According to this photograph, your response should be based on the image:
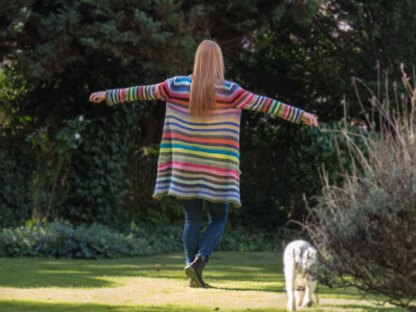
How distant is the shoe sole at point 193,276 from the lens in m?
6.40

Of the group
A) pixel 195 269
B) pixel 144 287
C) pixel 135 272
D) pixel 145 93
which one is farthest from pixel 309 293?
pixel 135 272

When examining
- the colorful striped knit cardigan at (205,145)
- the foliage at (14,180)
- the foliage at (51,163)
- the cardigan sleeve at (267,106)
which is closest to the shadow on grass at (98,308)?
the colorful striped knit cardigan at (205,145)

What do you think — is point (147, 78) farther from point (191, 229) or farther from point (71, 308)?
point (71, 308)

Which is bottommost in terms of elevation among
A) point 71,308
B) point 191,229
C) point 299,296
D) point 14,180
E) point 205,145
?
point 71,308

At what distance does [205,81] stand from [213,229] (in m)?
1.18

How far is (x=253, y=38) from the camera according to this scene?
12633 mm

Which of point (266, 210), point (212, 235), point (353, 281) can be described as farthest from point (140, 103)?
point (353, 281)

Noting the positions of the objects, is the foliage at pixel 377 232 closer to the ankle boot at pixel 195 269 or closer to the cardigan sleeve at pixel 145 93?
the ankle boot at pixel 195 269

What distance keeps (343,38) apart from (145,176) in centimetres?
391

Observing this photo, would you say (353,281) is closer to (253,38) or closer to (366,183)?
(366,183)

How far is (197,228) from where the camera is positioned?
6668 millimetres

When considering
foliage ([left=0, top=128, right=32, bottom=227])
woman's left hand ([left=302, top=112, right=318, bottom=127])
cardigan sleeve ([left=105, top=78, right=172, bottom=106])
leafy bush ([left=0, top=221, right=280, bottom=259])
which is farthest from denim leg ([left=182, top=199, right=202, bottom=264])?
foliage ([left=0, top=128, right=32, bottom=227])

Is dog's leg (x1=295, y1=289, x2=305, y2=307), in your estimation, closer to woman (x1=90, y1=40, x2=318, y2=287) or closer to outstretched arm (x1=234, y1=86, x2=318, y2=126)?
woman (x1=90, y1=40, x2=318, y2=287)

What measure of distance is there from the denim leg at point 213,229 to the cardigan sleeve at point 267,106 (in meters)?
0.83
